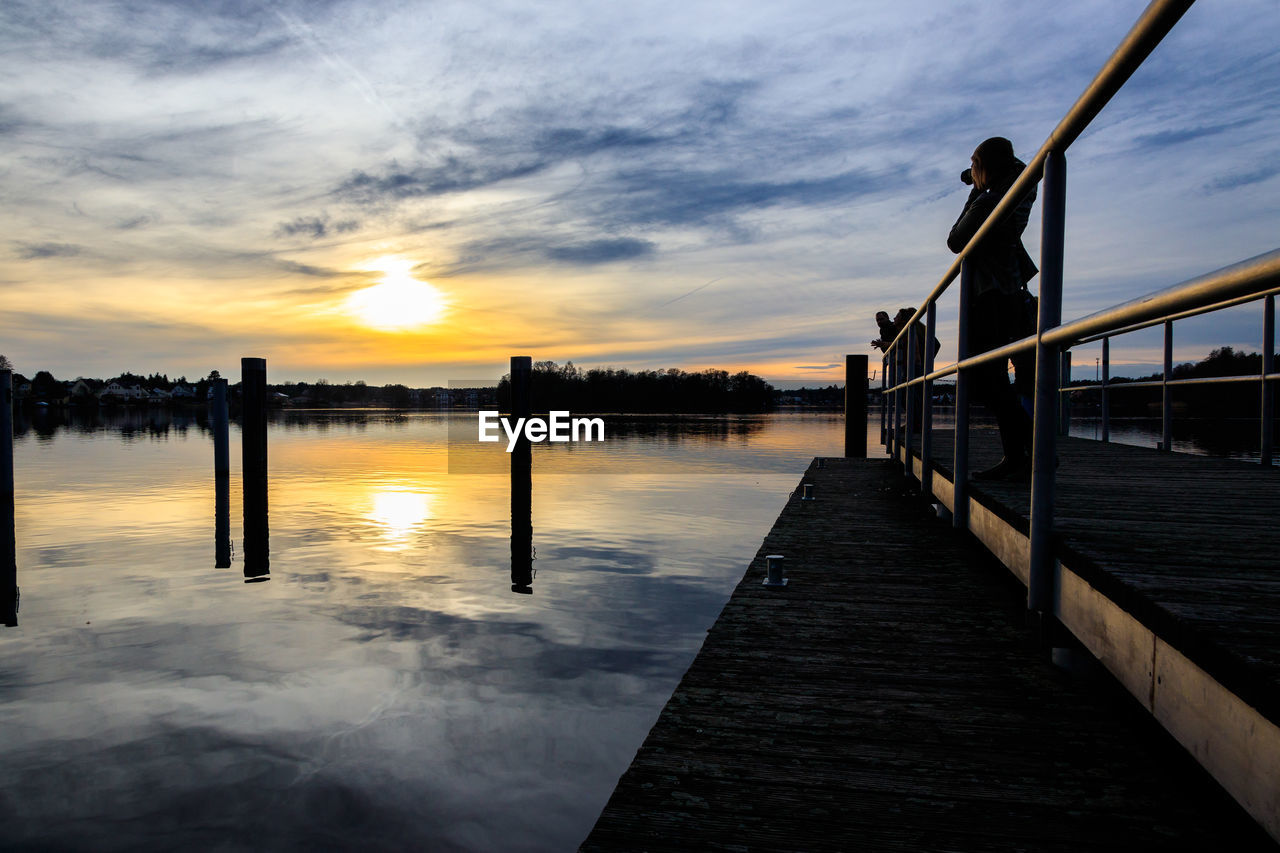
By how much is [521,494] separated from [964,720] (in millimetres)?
9446

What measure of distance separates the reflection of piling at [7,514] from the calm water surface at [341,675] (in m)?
0.18

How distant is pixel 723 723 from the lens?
1.90 meters

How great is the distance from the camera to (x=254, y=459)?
35.6 feet

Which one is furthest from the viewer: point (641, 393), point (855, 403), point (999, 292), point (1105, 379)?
point (641, 393)

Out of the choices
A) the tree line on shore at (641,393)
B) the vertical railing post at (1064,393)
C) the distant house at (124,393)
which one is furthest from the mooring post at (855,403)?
the distant house at (124,393)

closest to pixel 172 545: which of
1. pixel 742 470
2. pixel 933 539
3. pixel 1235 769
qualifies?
pixel 933 539

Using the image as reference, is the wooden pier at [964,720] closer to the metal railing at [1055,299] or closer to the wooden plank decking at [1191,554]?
the wooden plank decking at [1191,554]

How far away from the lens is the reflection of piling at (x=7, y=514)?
691 cm

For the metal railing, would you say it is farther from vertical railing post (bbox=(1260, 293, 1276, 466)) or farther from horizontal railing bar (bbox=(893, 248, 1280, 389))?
vertical railing post (bbox=(1260, 293, 1276, 466))

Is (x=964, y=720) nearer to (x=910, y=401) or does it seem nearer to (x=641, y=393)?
(x=910, y=401)

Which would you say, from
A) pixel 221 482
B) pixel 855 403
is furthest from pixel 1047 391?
pixel 221 482

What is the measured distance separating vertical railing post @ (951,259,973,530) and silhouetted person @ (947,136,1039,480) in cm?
6

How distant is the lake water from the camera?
3.19 meters

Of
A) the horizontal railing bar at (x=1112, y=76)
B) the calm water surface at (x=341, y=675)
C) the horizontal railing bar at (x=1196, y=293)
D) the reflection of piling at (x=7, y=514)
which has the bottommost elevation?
the calm water surface at (x=341, y=675)
